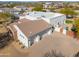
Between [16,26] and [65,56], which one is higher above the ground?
[16,26]

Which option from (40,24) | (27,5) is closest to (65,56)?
(40,24)

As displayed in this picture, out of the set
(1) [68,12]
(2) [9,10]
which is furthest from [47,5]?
(2) [9,10]

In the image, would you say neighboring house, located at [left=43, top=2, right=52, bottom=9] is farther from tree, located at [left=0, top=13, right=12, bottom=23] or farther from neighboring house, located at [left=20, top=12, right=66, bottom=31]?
tree, located at [left=0, top=13, right=12, bottom=23]

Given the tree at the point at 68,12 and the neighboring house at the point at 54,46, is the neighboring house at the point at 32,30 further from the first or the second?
the tree at the point at 68,12

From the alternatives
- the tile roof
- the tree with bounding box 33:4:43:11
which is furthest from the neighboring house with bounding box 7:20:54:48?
the tree with bounding box 33:4:43:11

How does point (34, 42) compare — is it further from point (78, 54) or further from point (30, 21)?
point (78, 54)

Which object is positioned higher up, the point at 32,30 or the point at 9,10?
the point at 9,10

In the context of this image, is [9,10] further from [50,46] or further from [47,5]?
[50,46]
